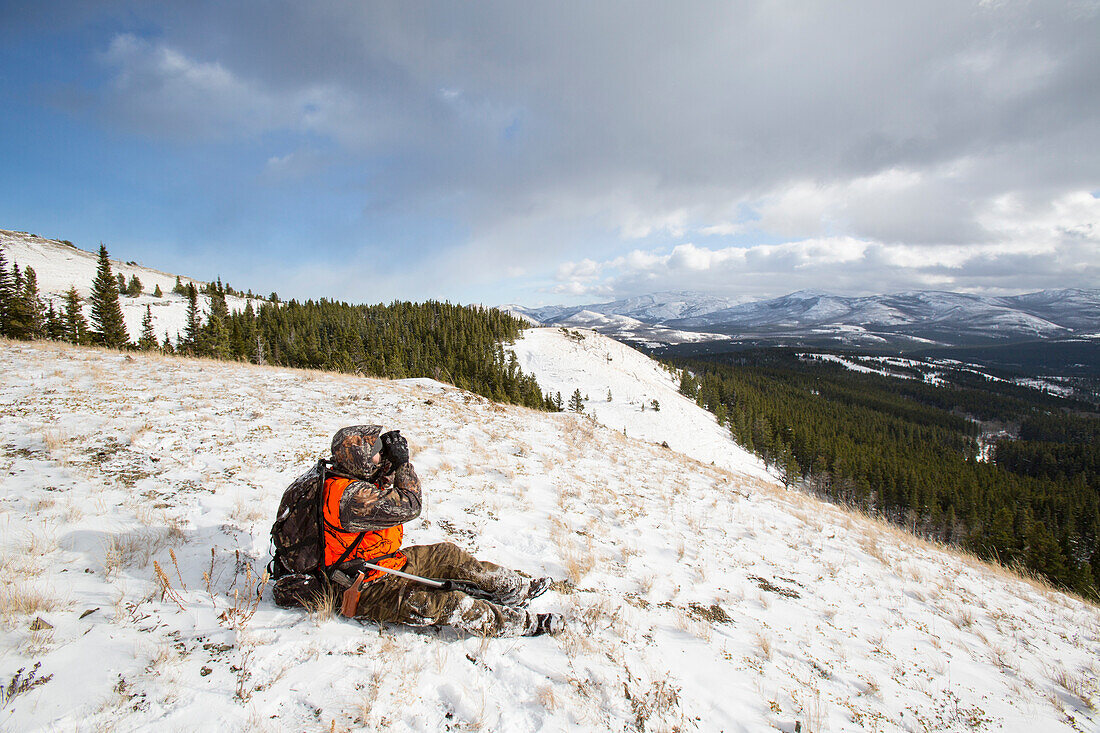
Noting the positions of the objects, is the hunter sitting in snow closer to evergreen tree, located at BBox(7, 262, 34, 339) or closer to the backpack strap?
the backpack strap

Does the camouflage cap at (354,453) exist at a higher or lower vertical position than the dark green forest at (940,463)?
higher

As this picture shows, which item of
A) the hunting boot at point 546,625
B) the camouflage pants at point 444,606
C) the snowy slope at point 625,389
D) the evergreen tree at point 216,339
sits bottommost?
the snowy slope at point 625,389

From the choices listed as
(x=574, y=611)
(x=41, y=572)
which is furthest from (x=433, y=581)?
(x=41, y=572)

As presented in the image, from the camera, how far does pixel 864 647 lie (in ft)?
16.3

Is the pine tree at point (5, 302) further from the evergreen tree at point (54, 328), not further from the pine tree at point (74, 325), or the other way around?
Result: the pine tree at point (74, 325)

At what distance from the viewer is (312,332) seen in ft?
234

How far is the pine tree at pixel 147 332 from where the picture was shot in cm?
4420

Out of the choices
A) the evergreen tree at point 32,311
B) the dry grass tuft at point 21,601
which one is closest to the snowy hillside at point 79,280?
the evergreen tree at point 32,311

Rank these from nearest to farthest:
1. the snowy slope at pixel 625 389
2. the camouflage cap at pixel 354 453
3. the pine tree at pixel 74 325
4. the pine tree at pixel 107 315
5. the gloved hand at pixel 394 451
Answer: the camouflage cap at pixel 354 453
the gloved hand at pixel 394 451
the pine tree at pixel 74 325
the pine tree at pixel 107 315
the snowy slope at pixel 625 389

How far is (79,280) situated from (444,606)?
9391 centimetres

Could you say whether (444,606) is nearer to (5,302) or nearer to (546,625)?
(546,625)

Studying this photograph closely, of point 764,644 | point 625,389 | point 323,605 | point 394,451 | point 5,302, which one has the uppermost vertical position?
point 5,302

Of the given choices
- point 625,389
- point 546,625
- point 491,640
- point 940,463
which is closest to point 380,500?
point 491,640

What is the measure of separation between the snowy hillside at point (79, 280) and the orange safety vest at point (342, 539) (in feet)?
236
